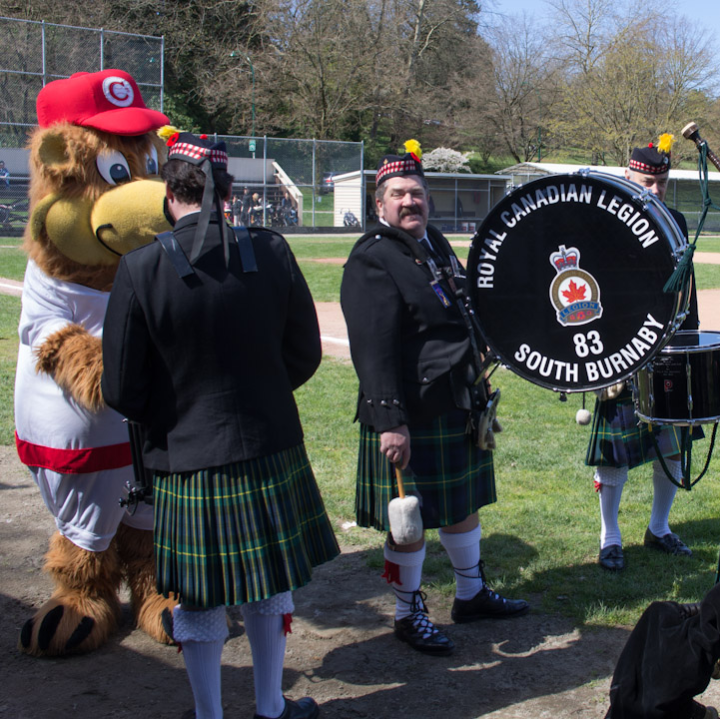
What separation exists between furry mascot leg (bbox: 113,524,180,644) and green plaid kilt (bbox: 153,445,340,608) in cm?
92

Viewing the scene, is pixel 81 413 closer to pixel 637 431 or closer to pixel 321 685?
pixel 321 685

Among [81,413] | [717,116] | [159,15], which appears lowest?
[81,413]

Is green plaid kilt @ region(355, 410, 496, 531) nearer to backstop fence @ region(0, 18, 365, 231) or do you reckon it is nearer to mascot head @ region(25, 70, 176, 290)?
mascot head @ region(25, 70, 176, 290)

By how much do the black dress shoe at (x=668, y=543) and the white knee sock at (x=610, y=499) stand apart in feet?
0.87

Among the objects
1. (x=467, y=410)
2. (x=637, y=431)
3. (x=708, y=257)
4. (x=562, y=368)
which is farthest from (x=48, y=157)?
(x=708, y=257)

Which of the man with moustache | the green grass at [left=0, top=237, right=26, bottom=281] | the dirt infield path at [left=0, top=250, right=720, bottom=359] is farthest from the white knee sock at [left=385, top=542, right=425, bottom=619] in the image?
the green grass at [left=0, top=237, right=26, bottom=281]

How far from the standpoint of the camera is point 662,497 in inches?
160

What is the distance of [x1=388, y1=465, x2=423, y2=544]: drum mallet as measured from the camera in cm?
287

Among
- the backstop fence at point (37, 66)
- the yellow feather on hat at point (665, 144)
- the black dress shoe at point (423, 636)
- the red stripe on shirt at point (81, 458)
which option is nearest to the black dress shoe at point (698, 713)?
the black dress shoe at point (423, 636)

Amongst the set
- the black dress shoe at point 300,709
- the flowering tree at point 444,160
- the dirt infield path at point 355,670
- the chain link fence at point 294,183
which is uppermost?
the flowering tree at point 444,160

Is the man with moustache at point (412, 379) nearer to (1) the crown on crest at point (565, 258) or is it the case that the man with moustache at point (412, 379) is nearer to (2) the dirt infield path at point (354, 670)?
(2) the dirt infield path at point (354, 670)

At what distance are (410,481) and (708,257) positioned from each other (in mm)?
21767

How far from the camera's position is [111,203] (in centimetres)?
312

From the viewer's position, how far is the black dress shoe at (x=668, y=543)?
4.02m
